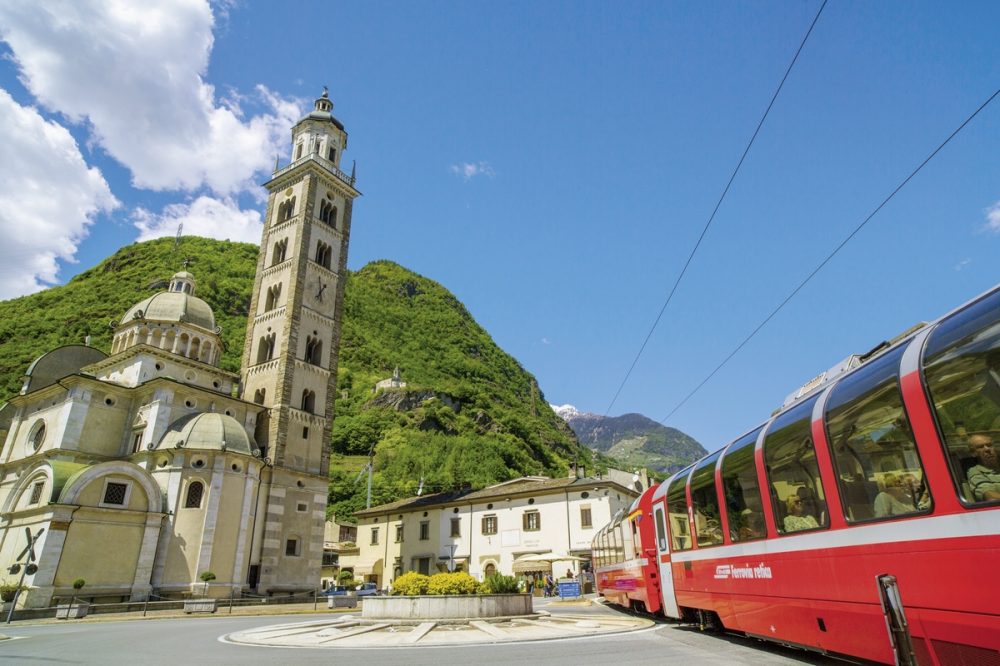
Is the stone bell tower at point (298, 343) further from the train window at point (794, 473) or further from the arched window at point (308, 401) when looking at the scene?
the train window at point (794, 473)

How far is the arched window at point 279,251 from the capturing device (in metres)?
43.4

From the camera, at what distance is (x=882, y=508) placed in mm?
5746

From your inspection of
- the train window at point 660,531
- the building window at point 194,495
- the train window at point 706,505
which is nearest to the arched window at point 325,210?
the building window at point 194,495

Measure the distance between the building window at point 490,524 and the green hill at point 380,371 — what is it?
30.2 meters

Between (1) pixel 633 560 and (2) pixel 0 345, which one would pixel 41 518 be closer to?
(1) pixel 633 560

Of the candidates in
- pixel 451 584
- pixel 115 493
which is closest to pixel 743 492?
pixel 451 584

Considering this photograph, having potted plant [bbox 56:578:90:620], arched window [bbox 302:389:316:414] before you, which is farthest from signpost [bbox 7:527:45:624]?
arched window [bbox 302:389:316:414]

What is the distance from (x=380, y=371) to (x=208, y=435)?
286ft

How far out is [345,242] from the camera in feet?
151

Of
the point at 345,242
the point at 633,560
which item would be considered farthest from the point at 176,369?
the point at 633,560

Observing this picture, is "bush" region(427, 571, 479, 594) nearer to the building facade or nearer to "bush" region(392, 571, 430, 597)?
"bush" region(392, 571, 430, 597)

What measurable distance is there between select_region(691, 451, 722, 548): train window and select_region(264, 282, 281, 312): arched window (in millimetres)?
36599

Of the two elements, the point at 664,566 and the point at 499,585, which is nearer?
the point at 664,566

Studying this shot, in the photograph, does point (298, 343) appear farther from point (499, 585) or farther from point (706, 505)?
point (706, 505)
